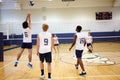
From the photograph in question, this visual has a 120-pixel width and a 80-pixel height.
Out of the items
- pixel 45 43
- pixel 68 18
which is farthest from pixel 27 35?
pixel 68 18

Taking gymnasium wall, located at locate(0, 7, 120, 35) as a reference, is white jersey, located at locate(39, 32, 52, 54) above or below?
below

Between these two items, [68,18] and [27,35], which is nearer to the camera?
[27,35]

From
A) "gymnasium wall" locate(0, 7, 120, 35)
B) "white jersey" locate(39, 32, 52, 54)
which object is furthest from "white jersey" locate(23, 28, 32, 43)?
"gymnasium wall" locate(0, 7, 120, 35)

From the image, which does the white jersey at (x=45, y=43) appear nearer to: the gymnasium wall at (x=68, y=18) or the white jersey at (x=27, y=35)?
the white jersey at (x=27, y=35)

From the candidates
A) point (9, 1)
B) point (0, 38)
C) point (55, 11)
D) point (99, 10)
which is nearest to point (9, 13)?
point (9, 1)

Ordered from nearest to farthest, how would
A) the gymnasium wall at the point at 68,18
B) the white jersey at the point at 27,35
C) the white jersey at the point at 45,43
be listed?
the white jersey at the point at 45,43 < the white jersey at the point at 27,35 < the gymnasium wall at the point at 68,18

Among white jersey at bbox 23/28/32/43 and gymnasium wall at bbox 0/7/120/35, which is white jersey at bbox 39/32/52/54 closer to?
white jersey at bbox 23/28/32/43

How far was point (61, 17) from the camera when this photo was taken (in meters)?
26.6

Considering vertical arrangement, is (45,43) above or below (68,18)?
below

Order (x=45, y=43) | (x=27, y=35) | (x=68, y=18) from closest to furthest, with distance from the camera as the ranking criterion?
(x=45, y=43)
(x=27, y=35)
(x=68, y=18)

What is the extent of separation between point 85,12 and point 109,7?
286 cm

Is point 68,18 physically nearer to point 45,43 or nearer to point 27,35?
point 27,35

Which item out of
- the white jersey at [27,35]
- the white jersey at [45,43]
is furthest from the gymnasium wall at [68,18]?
the white jersey at [45,43]

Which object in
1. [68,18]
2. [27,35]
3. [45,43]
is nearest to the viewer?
[45,43]
